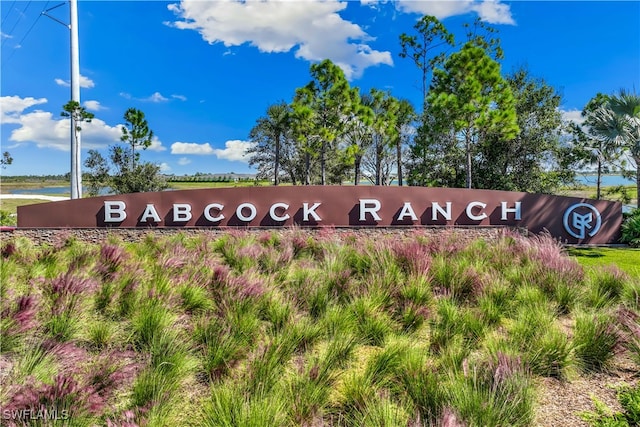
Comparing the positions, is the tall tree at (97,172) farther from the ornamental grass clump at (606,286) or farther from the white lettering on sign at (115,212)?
the ornamental grass clump at (606,286)

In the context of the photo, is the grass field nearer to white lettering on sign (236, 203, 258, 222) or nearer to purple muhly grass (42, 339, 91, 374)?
purple muhly grass (42, 339, 91, 374)

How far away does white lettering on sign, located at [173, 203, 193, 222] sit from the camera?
47.0ft

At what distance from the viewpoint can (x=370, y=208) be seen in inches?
582

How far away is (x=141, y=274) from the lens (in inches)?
241

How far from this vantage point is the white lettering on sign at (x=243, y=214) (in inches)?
572

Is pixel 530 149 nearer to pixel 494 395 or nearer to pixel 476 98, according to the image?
pixel 476 98

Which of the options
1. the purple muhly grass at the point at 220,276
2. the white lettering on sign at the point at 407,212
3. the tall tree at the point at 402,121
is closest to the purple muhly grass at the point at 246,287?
the purple muhly grass at the point at 220,276

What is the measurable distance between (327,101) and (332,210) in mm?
15283

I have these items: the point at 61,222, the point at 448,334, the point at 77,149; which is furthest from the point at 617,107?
the point at 77,149

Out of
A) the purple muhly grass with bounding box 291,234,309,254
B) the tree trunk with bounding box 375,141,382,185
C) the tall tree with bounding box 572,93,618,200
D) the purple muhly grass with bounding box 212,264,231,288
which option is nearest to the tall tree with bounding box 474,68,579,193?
the tall tree with bounding box 572,93,618,200

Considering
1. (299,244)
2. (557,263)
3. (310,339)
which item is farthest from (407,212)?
(310,339)

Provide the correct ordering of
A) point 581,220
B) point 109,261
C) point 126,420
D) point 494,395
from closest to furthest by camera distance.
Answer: point 126,420, point 494,395, point 109,261, point 581,220

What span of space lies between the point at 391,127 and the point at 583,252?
2074 centimetres

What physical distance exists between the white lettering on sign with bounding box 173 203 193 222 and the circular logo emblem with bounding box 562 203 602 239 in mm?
16086
